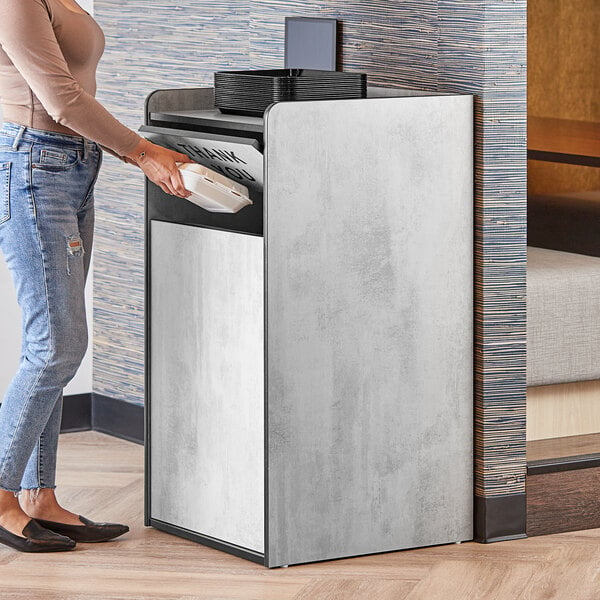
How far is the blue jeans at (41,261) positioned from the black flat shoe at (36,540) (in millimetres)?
101

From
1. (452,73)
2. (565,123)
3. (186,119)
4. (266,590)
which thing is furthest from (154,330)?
(565,123)

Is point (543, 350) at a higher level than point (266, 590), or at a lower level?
higher

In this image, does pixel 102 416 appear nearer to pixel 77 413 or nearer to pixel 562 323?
pixel 77 413

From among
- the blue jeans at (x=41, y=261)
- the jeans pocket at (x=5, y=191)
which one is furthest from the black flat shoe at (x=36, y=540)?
the jeans pocket at (x=5, y=191)

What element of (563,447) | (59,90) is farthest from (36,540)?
(563,447)

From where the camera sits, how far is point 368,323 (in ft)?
9.71

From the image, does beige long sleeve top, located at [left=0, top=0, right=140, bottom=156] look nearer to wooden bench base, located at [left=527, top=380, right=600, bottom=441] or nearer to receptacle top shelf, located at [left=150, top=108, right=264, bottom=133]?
receptacle top shelf, located at [left=150, top=108, right=264, bottom=133]

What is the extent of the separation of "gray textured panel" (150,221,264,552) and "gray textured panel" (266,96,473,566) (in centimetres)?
7

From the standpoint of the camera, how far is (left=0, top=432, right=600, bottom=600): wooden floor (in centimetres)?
282

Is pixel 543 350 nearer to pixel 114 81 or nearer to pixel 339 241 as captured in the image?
pixel 339 241

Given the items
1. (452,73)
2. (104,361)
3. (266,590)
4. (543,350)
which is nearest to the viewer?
(266,590)

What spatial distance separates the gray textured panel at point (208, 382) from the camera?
295 cm

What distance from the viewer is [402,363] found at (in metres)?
3.01

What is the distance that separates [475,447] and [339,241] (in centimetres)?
59
